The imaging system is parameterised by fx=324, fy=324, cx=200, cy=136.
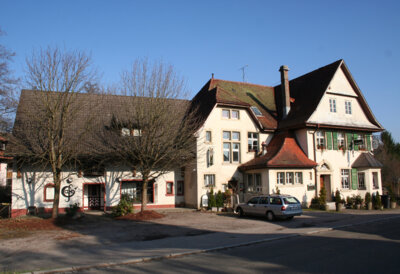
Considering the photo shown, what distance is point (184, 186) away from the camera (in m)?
25.8

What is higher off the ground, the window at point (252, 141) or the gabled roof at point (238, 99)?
the gabled roof at point (238, 99)

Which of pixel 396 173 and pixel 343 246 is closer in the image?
pixel 343 246

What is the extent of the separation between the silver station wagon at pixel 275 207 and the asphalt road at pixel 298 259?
5556mm

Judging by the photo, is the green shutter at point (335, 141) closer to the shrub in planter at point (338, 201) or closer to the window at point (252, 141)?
the shrub in planter at point (338, 201)

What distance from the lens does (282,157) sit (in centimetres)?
2427

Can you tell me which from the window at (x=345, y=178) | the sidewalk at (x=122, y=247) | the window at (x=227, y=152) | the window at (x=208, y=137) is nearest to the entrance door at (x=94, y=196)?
the window at (x=208, y=137)

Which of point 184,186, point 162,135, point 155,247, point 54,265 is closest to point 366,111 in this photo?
point 184,186

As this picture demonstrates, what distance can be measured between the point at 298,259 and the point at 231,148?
16833 millimetres

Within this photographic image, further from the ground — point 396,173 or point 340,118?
point 340,118

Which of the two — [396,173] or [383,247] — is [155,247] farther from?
[396,173]

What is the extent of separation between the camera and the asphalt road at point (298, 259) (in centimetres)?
819

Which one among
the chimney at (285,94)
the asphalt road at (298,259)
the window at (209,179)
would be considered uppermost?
the chimney at (285,94)

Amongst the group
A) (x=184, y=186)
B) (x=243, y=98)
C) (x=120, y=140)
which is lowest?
(x=184, y=186)

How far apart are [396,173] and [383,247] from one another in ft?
110
